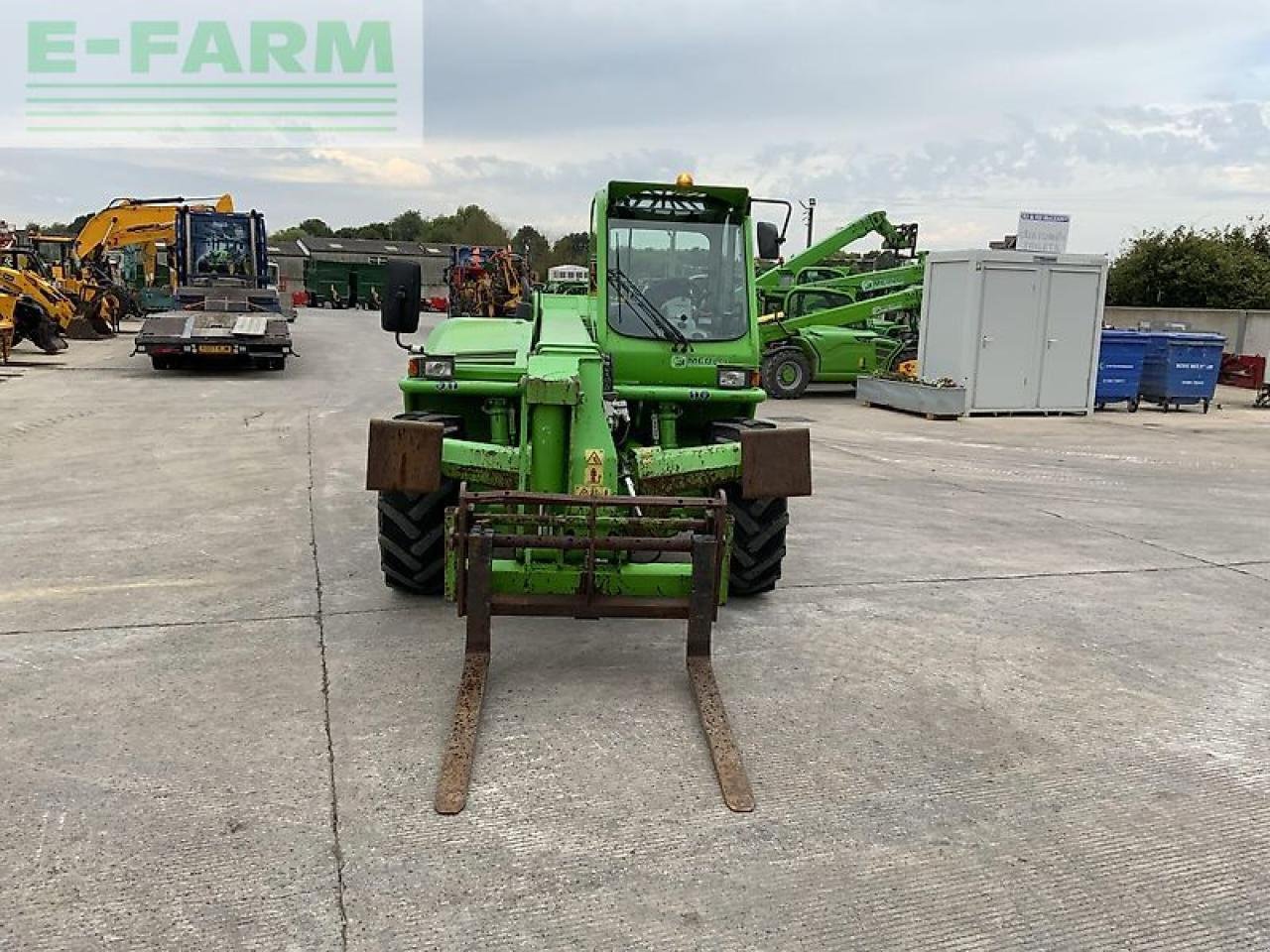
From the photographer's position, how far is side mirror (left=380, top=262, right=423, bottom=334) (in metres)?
5.10

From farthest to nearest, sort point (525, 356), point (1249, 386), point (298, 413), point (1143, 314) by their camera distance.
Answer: point (1143, 314), point (1249, 386), point (298, 413), point (525, 356)

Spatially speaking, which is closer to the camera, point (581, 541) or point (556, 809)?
point (556, 809)

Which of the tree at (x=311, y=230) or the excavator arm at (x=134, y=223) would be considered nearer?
the excavator arm at (x=134, y=223)

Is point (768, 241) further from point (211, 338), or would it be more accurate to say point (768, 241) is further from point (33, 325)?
point (33, 325)

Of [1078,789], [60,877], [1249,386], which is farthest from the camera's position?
[1249,386]

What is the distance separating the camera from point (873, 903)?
307 centimetres

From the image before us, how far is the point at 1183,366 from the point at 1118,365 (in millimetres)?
1087

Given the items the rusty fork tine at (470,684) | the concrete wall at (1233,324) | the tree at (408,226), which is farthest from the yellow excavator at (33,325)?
the tree at (408,226)

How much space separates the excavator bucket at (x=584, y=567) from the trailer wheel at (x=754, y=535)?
0.87 m

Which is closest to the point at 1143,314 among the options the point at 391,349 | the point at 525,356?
the point at 391,349

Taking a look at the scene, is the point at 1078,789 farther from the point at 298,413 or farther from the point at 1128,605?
the point at 298,413

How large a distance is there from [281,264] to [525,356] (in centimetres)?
5316

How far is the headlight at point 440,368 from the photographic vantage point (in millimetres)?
5414

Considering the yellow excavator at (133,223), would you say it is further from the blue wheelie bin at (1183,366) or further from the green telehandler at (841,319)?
the blue wheelie bin at (1183,366)
